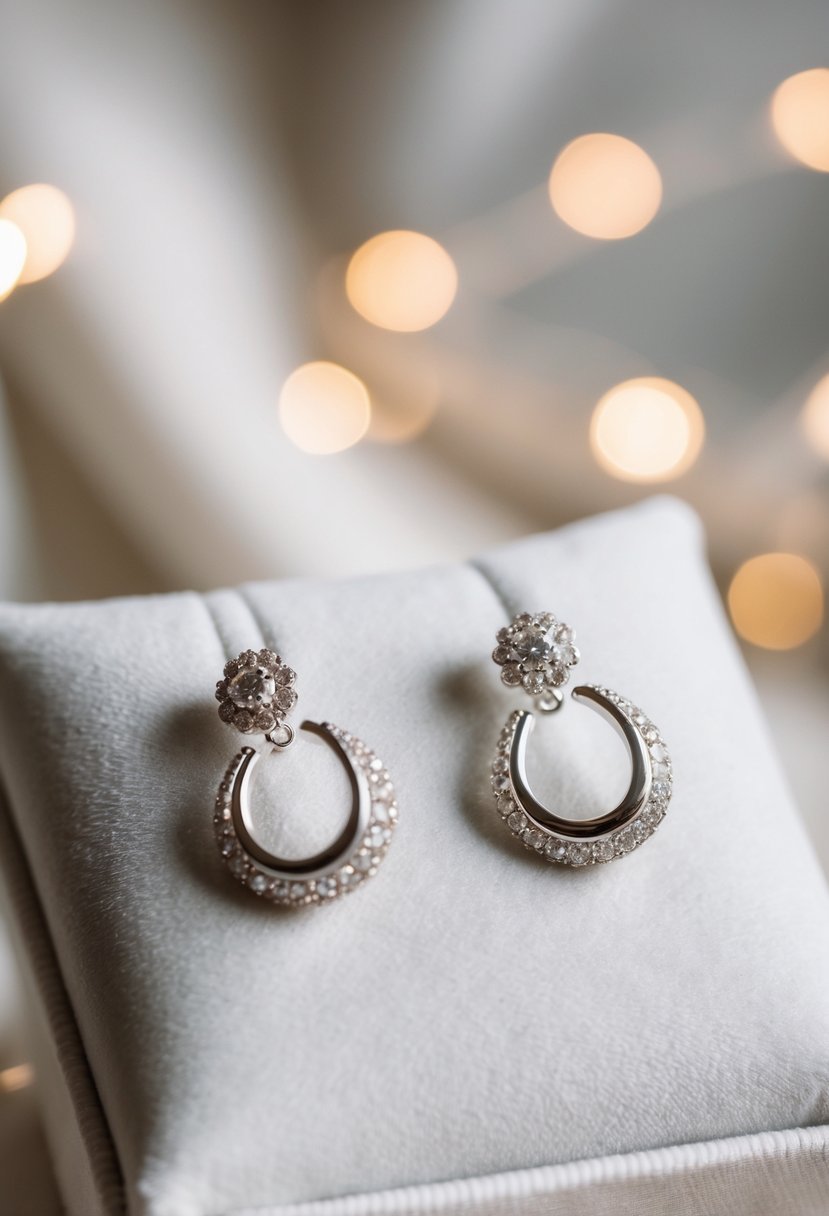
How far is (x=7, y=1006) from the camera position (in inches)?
34.4

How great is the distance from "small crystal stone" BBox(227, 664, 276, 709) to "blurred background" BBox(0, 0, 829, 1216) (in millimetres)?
441

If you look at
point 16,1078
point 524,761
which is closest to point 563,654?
point 524,761

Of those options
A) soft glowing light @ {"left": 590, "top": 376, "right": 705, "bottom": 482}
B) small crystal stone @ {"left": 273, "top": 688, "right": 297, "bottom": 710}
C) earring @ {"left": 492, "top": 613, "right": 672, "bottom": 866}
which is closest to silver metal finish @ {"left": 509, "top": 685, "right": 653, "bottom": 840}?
earring @ {"left": 492, "top": 613, "right": 672, "bottom": 866}

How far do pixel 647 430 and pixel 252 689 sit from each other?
0.67 metres

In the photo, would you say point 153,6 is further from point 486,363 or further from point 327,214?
point 486,363

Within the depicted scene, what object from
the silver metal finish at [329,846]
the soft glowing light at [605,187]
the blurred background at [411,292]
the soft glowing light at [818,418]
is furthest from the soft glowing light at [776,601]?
the silver metal finish at [329,846]

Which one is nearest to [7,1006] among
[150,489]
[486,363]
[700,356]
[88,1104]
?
[88,1104]

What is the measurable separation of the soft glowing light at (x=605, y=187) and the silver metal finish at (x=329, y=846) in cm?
67

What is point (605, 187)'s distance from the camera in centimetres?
105

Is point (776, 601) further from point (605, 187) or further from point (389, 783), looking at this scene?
point (389, 783)

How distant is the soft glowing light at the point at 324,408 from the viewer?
1.09 metres

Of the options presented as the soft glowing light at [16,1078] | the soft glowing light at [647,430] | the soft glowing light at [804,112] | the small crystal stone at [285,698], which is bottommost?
the soft glowing light at [16,1078]

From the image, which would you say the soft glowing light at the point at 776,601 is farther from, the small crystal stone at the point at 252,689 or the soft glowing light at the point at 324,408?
the small crystal stone at the point at 252,689

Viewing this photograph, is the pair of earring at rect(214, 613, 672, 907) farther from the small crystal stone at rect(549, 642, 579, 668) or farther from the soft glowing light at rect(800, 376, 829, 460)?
the soft glowing light at rect(800, 376, 829, 460)
